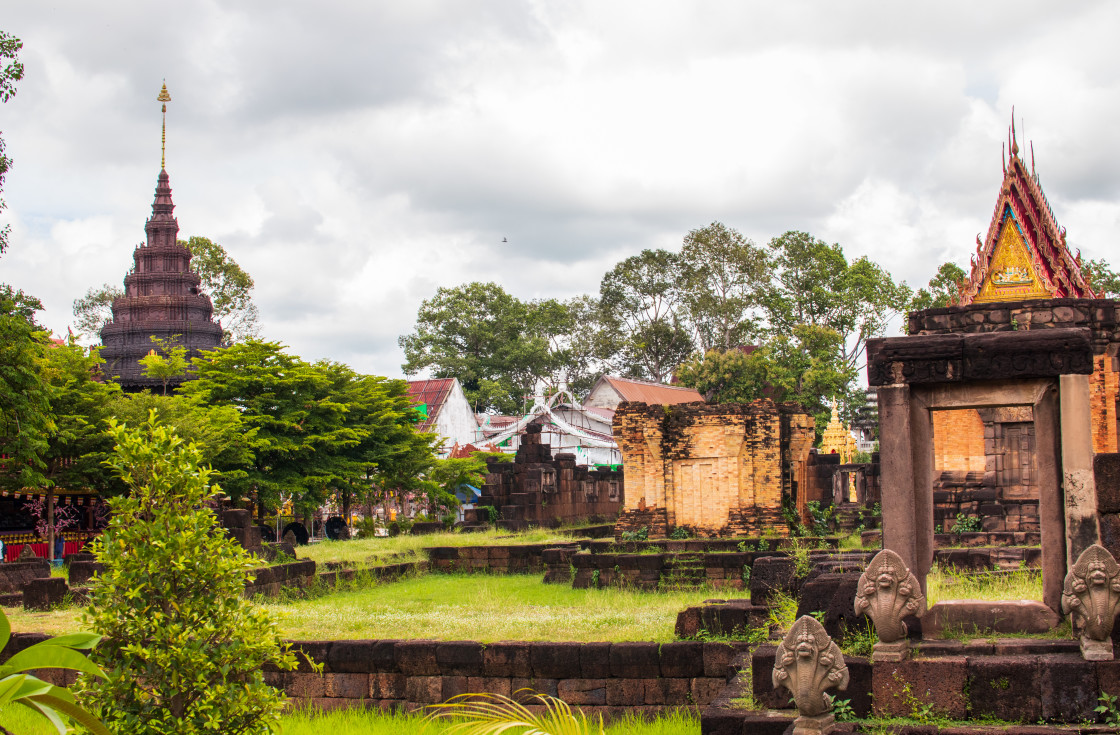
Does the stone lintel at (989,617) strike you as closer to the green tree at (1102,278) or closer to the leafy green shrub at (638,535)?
the leafy green shrub at (638,535)

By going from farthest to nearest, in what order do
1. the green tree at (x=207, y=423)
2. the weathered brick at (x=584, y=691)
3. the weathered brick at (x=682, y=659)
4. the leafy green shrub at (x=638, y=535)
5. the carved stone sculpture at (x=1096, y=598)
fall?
the green tree at (x=207, y=423)
the leafy green shrub at (x=638, y=535)
the weathered brick at (x=584, y=691)
the weathered brick at (x=682, y=659)
the carved stone sculpture at (x=1096, y=598)

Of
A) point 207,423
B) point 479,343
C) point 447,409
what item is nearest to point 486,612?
point 207,423

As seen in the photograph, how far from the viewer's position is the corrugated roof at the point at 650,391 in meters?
47.7

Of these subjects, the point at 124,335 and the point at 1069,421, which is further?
the point at 124,335

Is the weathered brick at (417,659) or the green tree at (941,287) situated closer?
the weathered brick at (417,659)

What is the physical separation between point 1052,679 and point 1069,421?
5.99ft

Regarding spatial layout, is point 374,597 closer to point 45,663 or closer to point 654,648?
point 654,648

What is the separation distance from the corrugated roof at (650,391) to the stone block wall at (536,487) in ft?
51.4

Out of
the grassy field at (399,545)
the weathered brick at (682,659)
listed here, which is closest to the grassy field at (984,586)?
the weathered brick at (682,659)

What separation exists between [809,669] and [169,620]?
3309 millimetres

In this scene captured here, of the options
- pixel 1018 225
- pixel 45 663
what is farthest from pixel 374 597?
pixel 1018 225

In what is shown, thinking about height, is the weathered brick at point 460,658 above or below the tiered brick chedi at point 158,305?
below

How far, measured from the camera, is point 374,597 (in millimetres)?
16359

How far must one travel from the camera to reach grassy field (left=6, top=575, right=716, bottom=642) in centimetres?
1027
